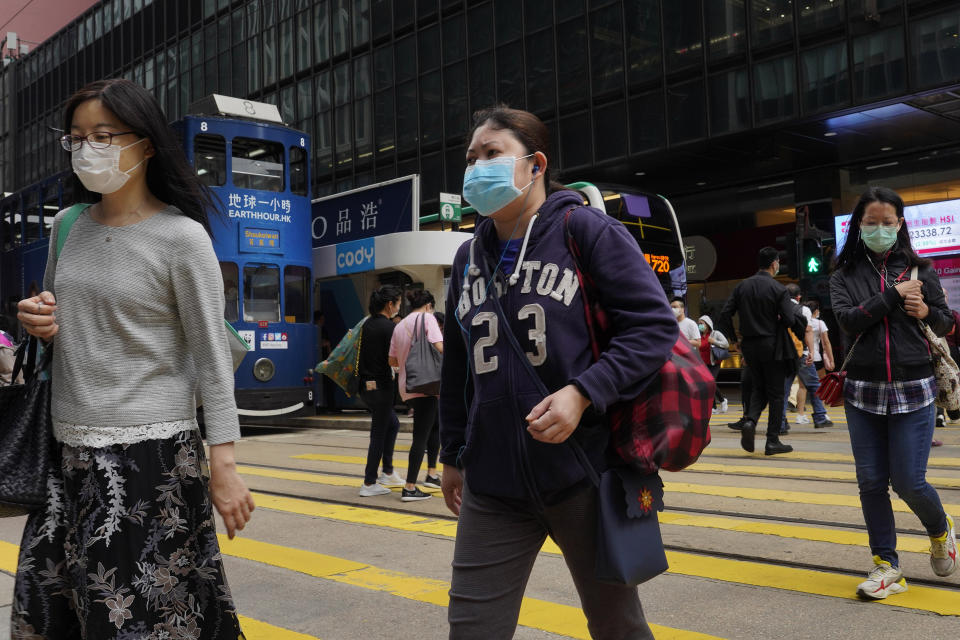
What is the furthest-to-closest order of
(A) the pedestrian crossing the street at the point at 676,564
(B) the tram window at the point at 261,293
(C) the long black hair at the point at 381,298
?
(B) the tram window at the point at 261,293
(C) the long black hair at the point at 381,298
(A) the pedestrian crossing the street at the point at 676,564

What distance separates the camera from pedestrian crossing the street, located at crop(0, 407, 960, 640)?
3.98m

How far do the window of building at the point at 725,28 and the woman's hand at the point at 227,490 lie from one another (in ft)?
64.0

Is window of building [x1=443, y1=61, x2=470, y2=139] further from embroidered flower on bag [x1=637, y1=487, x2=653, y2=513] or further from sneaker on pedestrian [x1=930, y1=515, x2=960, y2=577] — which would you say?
embroidered flower on bag [x1=637, y1=487, x2=653, y2=513]

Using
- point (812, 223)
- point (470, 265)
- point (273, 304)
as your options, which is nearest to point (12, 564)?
point (470, 265)

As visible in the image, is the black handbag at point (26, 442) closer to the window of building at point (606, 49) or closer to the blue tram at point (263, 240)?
the blue tram at point (263, 240)

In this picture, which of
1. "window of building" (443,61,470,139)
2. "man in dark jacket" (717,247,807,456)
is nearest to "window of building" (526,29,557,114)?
"window of building" (443,61,470,139)

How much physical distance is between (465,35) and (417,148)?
3.50 metres

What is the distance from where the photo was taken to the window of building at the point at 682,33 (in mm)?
20641

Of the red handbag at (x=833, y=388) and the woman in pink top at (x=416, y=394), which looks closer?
the red handbag at (x=833, y=388)

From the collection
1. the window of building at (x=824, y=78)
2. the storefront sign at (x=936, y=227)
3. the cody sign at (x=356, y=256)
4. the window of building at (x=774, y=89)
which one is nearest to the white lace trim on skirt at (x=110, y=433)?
the cody sign at (x=356, y=256)

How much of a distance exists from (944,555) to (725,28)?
17639 millimetres

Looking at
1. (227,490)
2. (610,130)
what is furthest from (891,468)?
(610,130)

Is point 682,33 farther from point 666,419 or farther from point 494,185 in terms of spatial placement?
point 666,419

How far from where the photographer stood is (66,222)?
247cm
